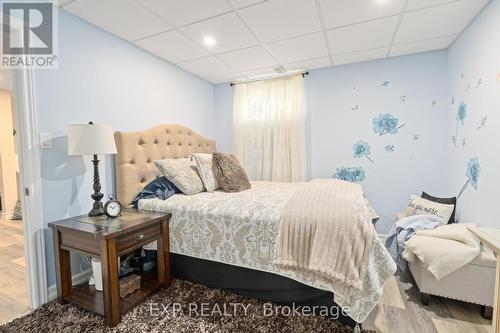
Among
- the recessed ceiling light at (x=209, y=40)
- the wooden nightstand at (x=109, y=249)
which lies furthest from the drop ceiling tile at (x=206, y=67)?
the wooden nightstand at (x=109, y=249)

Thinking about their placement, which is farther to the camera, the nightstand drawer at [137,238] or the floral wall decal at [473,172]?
the floral wall decal at [473,172]

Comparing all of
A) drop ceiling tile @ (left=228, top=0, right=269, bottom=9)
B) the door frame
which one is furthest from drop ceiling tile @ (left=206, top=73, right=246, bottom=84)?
the door frame

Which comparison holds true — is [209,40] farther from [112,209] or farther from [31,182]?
[31,182]

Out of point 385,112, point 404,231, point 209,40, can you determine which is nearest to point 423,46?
point 385,112

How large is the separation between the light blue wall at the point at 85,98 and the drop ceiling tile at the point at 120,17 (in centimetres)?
10

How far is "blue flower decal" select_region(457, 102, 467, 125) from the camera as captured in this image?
2.34m

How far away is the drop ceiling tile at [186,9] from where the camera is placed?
6.02ft

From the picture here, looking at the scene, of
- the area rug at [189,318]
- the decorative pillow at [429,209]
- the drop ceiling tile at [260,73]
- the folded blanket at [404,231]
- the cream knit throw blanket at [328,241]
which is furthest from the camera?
the drop ceiling tile at [260,73]

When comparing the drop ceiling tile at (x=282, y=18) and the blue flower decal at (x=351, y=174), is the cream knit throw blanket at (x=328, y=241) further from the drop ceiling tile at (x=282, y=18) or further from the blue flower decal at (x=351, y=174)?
the blue flower decal at (x=351, y=174)

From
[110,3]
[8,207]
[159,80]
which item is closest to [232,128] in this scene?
[159,80]

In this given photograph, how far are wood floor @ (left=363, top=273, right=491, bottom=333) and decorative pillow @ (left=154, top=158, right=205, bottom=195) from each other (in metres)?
1.78

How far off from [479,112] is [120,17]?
10.6ft
